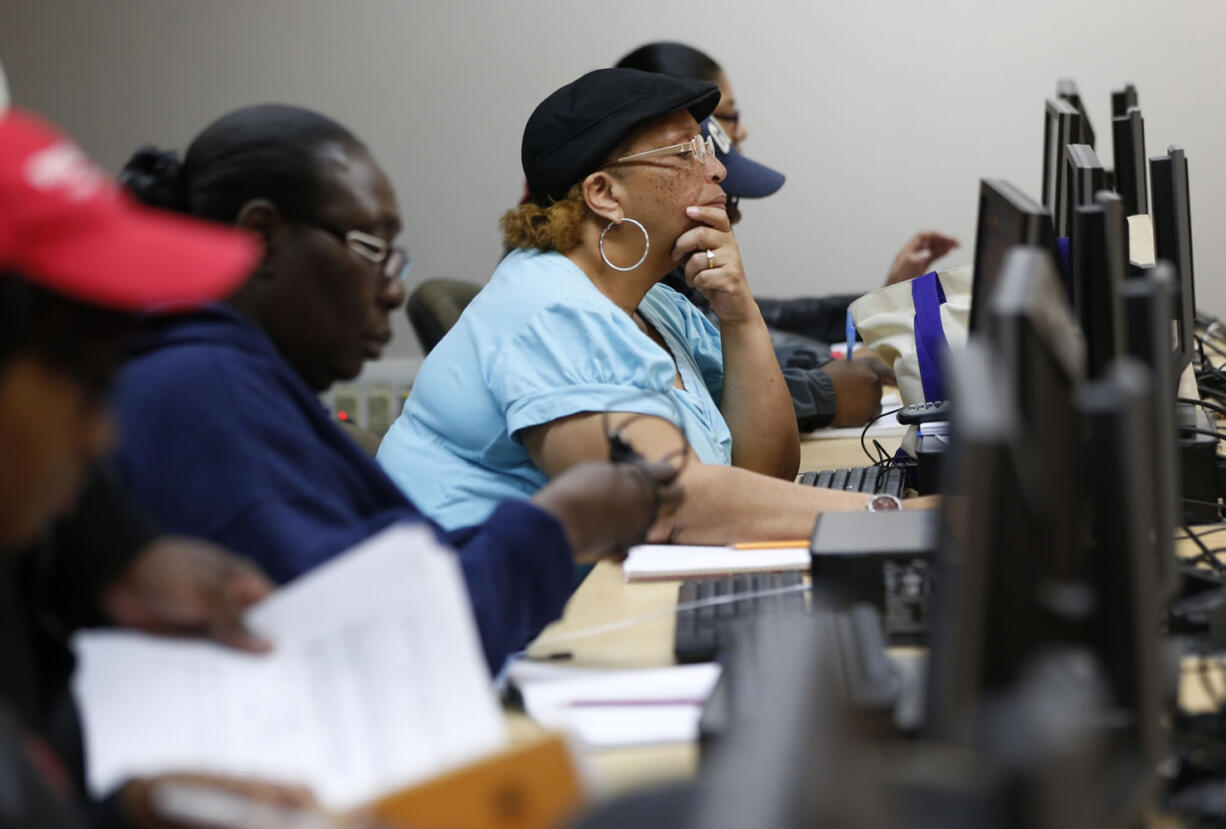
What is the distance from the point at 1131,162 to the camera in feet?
6.79

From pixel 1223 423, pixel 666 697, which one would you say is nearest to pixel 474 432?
pixel 666 697

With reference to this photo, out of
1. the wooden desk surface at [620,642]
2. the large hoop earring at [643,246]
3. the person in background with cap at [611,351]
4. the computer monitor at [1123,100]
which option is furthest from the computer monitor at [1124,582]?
the computer monitor at [1123,100]

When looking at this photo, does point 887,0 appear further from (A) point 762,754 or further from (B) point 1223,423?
(A) point 762,754

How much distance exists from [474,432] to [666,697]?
2.24ft

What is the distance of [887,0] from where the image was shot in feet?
12.8

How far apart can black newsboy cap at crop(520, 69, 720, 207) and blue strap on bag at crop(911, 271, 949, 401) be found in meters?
0.45

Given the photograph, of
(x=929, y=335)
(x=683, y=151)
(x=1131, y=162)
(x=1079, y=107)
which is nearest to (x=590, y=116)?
(x=683, y=151)

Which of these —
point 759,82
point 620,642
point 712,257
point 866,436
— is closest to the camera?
point 620,642

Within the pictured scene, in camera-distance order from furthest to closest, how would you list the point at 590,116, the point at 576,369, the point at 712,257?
the point at 712,257 → the point at 590,116 → the point at 576,369

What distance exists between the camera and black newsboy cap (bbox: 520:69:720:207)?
1904 mm

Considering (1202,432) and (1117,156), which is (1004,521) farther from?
(1117,156)

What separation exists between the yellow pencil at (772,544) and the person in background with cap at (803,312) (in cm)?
78

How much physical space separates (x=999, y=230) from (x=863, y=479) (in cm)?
67

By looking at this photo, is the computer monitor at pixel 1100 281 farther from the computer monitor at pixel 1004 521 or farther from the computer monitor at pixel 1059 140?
the computer monitor at pixel 1059 140
